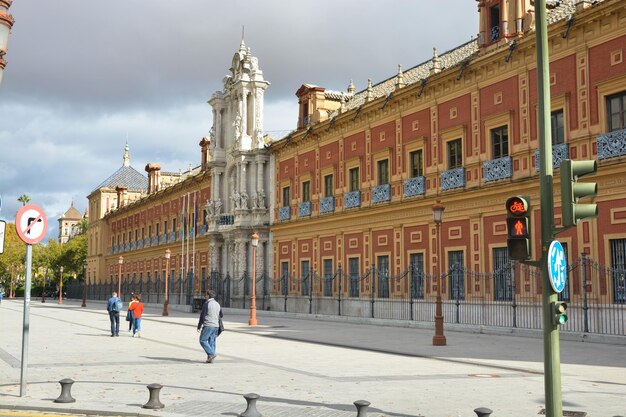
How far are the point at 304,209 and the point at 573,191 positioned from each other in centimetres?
3000

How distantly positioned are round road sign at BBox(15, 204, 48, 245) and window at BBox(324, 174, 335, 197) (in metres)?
25.4

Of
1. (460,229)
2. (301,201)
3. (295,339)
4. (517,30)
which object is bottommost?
(295,339)

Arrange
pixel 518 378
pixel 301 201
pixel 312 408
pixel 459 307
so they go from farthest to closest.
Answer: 1. pixel 301 201
2. pixel 459 307
3. pixel 518 378
4. pixel 312 408

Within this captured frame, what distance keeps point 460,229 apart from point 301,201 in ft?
43.1

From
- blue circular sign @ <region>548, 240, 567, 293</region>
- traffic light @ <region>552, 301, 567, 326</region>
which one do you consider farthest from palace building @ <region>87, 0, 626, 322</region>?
traffic light @ <region>552, 301, 567, 326</region>

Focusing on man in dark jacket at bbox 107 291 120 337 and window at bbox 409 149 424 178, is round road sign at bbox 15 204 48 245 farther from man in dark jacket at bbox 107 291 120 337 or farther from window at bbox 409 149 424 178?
window at bbox 409 149 424 178

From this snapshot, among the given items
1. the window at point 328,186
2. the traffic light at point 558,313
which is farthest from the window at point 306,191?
the traffic light at point 558,313

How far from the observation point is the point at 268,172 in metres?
42.1

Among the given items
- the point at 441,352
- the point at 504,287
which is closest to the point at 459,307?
the point at 504,287

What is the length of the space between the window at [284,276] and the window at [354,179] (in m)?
6.82

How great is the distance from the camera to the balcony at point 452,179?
26442mm

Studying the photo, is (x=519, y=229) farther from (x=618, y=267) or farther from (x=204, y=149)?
(x=204, y=149)

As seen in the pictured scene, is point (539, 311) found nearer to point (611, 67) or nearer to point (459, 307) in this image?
point (459, 307)

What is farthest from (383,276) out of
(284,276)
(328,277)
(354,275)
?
(284,276)
